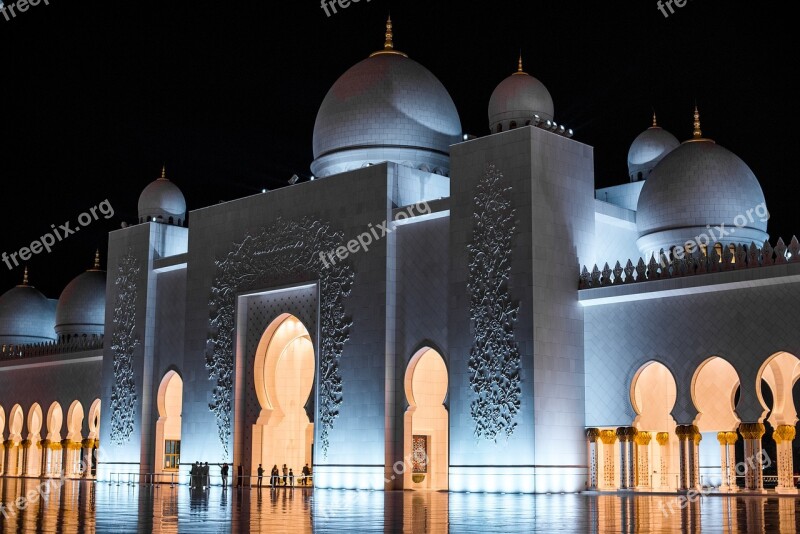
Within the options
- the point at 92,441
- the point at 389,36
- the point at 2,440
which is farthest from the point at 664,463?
the point at 2,440

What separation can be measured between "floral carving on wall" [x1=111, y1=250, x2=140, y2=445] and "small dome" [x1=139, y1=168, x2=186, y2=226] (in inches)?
35.8

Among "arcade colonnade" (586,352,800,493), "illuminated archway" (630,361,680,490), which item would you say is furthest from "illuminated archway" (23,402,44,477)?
"arcade colonnade" (586,352,800,493)

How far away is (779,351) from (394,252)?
5832mm

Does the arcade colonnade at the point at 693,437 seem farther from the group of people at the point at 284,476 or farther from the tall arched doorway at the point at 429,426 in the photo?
the group of people at the point at 284,476

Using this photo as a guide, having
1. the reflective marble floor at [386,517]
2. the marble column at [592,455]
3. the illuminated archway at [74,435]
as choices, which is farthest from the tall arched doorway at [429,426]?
→ the illuminated archway at [74,435]

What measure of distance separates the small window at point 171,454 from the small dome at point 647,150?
10510 millimetres

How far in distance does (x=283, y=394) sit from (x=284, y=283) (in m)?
2.47

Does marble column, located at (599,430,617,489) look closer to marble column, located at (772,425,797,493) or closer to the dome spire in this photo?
marble column, located at (772,425,797,493)

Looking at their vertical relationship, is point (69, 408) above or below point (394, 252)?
below

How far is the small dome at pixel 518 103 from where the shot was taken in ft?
51.6

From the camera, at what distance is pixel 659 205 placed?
647 inches

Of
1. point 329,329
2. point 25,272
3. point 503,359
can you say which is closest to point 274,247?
point 329,329

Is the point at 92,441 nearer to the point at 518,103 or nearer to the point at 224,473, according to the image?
the point at 224,473

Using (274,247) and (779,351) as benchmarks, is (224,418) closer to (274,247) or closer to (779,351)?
(274,247)
